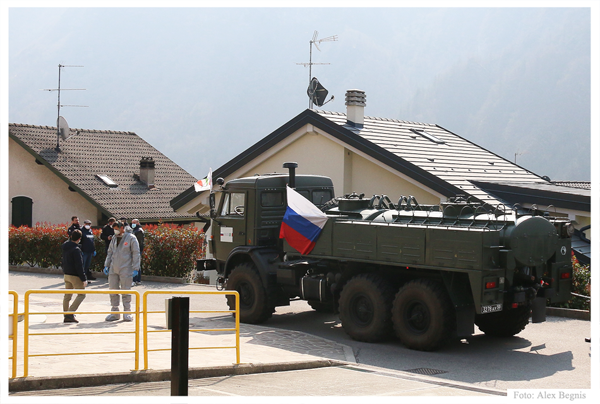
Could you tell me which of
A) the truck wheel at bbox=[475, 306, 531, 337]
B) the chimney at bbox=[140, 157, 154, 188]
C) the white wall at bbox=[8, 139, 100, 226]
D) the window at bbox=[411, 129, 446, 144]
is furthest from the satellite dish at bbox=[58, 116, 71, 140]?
the truck wheel at bbox=[475, 306, 531, 337]

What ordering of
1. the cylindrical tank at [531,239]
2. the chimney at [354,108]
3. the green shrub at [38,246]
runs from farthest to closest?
1. the green shrub at [38,246]
2. the chimney at [354,108]
3. the cylindrical tank at [531,239]

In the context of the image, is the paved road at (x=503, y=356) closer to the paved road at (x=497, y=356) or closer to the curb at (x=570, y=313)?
the paved road at (x=497, y=356)

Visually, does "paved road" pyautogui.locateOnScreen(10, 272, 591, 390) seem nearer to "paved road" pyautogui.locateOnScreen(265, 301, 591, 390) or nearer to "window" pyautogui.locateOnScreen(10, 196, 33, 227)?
"paved road" pyautogui.locateOnScreen(265, 301, 591, 390)

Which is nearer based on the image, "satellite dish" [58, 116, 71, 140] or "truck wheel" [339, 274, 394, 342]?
"truck wheel" [339, 274, 394, 342]

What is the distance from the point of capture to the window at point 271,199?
48.7 feet

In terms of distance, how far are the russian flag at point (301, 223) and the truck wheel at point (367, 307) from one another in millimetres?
1293

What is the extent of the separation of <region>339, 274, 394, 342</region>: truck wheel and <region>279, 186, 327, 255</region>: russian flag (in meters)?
1.29

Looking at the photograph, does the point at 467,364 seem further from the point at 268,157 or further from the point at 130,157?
the point at 130,157

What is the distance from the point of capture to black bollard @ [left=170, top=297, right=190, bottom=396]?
6.84m

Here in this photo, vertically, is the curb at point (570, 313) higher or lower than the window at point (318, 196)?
lower

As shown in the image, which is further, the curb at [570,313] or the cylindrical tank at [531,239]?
the curb at [570,313]

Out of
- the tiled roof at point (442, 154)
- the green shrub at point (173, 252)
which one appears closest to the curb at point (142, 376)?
the tiled roof at point (442, 154)

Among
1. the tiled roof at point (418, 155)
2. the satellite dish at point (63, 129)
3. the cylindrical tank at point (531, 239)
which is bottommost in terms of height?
the cylindrical tank at point (531, 239)

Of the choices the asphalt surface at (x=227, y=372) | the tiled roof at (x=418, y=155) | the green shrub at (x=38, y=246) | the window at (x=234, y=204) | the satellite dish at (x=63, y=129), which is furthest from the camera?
the satellite dish at (x=63, y=129)
